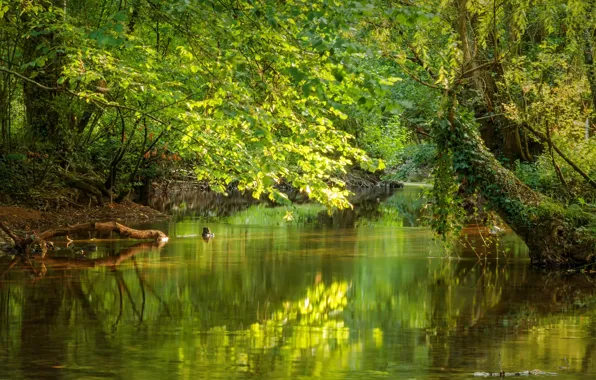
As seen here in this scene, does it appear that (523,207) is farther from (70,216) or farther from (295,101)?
(70,216)

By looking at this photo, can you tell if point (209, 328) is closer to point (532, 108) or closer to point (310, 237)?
point (532, 108)

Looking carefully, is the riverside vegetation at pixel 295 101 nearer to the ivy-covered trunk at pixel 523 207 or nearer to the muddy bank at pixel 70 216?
the ivy-covered trunk at pixel 523 207

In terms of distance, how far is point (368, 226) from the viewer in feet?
97.6

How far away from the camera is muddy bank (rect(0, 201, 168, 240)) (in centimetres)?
2361

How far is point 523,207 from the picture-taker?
1895 centimetres

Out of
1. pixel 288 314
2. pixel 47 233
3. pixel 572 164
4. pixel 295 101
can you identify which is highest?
pixel 295 101

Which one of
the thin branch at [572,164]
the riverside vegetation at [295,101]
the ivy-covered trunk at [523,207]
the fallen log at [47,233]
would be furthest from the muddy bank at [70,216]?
the thin branch at [572,164]

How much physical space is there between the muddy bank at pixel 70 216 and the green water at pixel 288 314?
10.3ft

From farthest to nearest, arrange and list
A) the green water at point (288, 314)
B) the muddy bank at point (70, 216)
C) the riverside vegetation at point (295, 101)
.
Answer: the muddy bank at point (70, 216), the riverside vegetation at point (295, 101), the green water at point (288, 314)

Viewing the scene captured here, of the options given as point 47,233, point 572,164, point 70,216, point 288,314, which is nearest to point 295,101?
point 288,314

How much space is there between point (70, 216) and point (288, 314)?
14641 mm

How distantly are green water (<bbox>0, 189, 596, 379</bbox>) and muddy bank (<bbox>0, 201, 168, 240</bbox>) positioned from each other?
10.3 feet

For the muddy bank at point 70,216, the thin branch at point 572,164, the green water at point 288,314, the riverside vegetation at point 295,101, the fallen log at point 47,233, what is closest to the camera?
the green water at point 288,314

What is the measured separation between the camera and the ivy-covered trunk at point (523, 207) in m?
18.5
